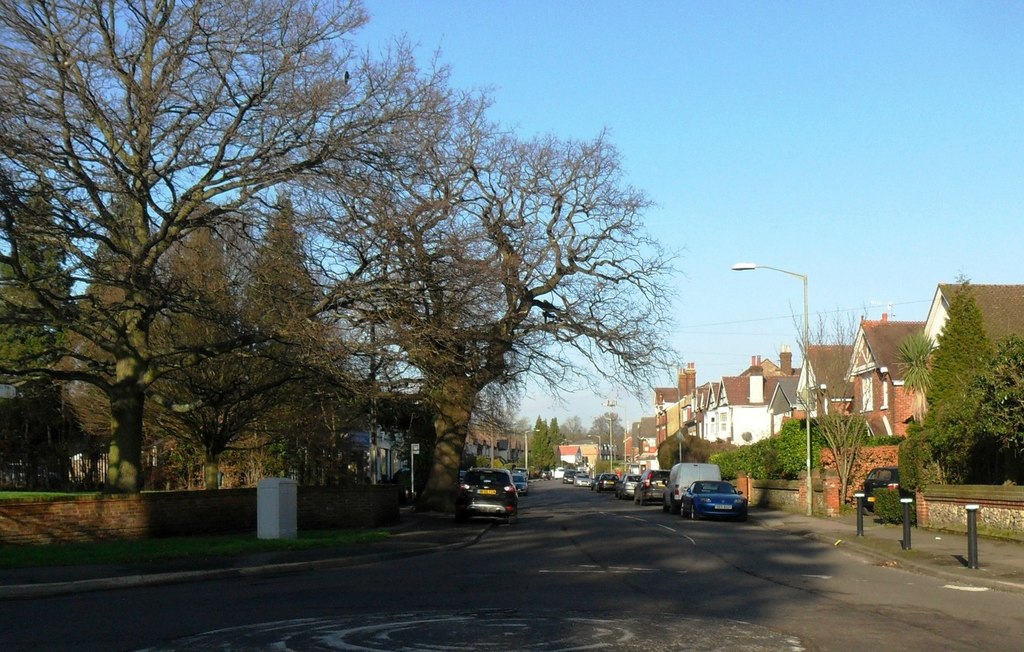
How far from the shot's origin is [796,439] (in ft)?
131

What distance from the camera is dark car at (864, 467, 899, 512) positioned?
1337 inches

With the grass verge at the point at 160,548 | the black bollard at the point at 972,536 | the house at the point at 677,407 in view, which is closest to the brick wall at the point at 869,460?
the grass verge at the point at 160,548

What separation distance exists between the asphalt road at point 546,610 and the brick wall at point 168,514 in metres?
5.63

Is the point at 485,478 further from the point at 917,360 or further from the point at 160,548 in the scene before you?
the point at 917,360

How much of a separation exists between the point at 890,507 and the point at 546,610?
1913 cm

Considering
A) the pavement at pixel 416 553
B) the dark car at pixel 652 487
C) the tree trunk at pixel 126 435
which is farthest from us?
the dark car at pixel 652 487

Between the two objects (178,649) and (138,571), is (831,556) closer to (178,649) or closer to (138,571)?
(138,571)

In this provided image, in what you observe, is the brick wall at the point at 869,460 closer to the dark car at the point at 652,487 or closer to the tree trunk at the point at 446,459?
the dark car at the point at 652,487

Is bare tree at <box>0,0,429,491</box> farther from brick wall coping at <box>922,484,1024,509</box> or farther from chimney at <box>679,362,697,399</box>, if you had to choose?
chimney at <box>679,362,697,399</box>

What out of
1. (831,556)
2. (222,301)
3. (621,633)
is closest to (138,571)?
(222,301)

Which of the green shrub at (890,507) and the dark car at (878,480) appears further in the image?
the dark car at (878,480)

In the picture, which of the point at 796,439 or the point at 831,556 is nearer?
the point at 831,556

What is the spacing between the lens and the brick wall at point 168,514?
1966 cm

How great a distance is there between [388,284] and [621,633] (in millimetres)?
12578
